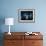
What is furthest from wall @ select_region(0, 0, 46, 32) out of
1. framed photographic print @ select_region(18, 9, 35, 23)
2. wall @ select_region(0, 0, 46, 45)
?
framed photographic print @ select_region(18, 9, 35, 23)

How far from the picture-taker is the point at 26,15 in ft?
15.4

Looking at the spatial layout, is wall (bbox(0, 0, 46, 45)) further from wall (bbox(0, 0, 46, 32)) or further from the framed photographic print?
the framed photographic print

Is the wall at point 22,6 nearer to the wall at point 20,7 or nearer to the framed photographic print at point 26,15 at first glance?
the wall at point 20,7

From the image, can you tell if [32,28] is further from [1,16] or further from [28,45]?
[1,16]

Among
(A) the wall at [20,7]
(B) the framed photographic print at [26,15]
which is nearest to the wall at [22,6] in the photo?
(A) the wall at [20,7]

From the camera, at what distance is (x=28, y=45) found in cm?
406

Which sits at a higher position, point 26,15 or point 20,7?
point 20,7

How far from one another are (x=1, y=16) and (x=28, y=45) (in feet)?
4.76

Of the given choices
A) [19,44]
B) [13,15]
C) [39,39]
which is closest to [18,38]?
[19,44]

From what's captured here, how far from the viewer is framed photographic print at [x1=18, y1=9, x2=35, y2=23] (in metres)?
4.64

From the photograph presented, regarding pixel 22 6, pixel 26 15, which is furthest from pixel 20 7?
pixel 26 15

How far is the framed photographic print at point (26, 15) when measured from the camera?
464 cm

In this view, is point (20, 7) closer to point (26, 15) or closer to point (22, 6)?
point (22, 6)

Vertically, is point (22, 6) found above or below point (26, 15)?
above
